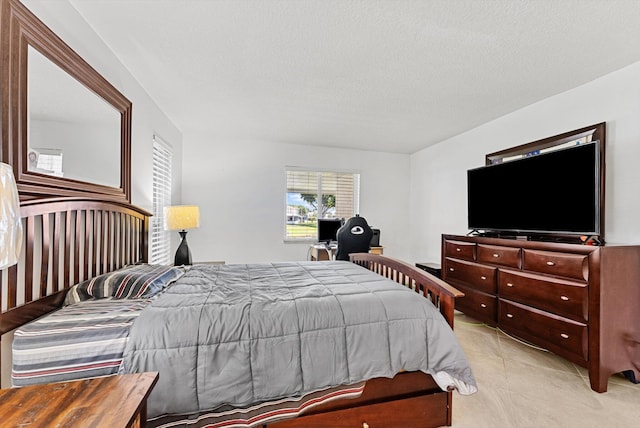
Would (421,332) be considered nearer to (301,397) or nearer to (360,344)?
(360,344)

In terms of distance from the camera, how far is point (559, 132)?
291 cm

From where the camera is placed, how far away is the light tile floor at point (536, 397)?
172 centimetres

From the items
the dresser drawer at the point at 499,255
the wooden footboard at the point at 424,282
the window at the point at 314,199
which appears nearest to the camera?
the wooden footboard at the point at 424,282

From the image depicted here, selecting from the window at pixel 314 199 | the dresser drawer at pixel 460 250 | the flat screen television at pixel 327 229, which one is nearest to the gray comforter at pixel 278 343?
the dresser drawer at pixel 460 250

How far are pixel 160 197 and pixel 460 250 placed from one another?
379 centimetres

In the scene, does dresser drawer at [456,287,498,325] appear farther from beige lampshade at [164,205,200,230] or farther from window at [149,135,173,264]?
window at [149,135,173,264]

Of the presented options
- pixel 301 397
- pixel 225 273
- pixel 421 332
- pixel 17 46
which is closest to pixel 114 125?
pixel 17 46

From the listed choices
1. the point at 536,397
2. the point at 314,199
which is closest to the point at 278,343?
the point at 536,397

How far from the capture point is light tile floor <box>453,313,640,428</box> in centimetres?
172

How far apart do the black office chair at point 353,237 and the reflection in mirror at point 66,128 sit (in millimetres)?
2352

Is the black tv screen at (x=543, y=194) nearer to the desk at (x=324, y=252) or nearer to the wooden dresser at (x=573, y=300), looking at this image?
the wooden dresser at (x=573, y=300)

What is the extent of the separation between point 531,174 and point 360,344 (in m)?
2.59

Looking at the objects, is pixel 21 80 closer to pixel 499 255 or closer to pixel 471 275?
pixel 499 255

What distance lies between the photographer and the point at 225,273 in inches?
90.0
